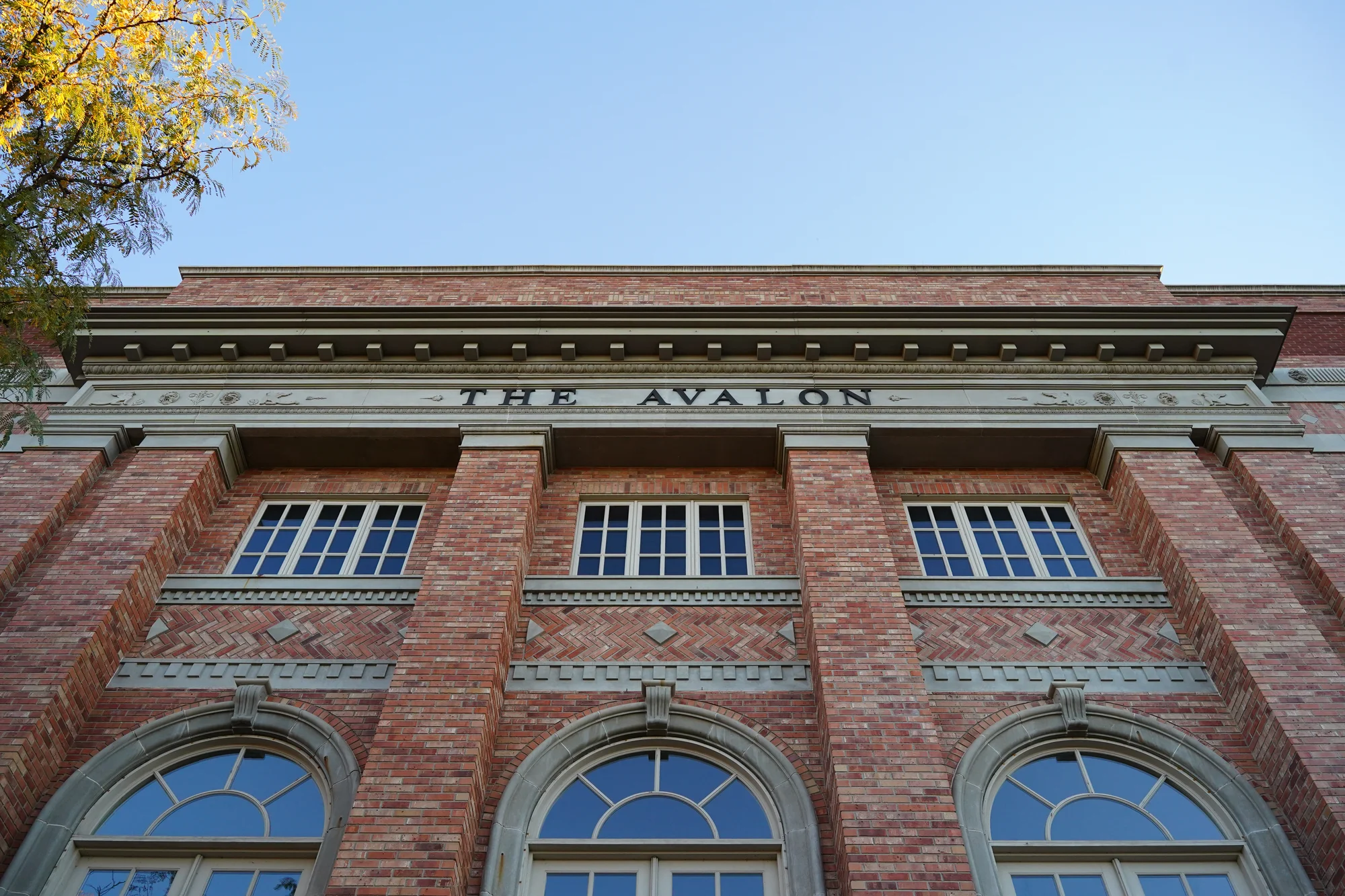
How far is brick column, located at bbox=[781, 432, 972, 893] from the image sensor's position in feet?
27.9

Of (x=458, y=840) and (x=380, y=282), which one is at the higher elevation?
(x=380, y=282)

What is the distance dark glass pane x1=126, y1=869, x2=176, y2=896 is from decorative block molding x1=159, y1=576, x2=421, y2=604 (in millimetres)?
3029

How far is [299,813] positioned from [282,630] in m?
2.16

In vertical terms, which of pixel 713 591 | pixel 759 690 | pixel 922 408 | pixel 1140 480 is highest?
pixel 922 408

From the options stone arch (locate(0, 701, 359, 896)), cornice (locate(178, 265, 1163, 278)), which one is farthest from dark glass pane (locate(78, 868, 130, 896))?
cornice (locate(178, 265, 1163, 278))

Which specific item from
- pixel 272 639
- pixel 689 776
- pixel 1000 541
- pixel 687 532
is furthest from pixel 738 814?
pixel 272 639

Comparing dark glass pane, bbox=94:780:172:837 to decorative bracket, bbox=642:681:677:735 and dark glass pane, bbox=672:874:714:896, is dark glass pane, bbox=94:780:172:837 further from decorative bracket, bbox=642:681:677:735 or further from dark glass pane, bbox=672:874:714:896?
dark glass pane, bbox=672:874:714:896

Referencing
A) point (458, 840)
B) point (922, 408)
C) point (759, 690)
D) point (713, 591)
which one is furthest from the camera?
point (922, 408)

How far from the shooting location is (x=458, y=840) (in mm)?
8578

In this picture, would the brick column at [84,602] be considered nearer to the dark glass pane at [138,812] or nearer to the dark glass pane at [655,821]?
the dark glass pane at [138,812]

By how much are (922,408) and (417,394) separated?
250 inches

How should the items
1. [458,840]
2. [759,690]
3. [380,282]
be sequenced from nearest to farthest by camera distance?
[458,840] → [759,690] → [380,282]

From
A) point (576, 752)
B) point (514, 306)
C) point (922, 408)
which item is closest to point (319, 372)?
point (514, 306)

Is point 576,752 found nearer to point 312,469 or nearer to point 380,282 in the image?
point 312,469
